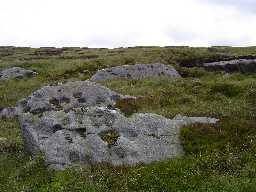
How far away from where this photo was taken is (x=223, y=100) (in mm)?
30531

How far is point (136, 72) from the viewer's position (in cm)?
5184

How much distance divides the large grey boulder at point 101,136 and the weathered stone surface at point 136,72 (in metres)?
26.8

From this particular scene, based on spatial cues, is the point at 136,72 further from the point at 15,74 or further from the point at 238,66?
the point at 15,74

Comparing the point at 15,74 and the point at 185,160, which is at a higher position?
the point at 185,160

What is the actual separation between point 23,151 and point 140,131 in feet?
17.5

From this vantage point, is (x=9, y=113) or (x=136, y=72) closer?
(x=9, y=113)

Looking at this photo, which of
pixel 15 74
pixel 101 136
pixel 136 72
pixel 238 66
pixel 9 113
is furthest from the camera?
pixel 15 74

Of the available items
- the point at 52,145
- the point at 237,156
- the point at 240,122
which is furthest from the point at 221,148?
the point at 52,145

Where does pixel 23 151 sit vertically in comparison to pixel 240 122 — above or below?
below

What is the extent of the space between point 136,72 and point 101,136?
30.9m

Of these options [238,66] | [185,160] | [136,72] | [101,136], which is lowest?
[185,160]

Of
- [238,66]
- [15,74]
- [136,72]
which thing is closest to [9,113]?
[136,72]

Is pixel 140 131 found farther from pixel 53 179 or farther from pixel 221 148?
pixel 53 179

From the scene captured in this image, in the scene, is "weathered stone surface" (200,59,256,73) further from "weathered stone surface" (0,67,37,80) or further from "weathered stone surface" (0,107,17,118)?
"weathered stone surface" (0,107,17,118)
